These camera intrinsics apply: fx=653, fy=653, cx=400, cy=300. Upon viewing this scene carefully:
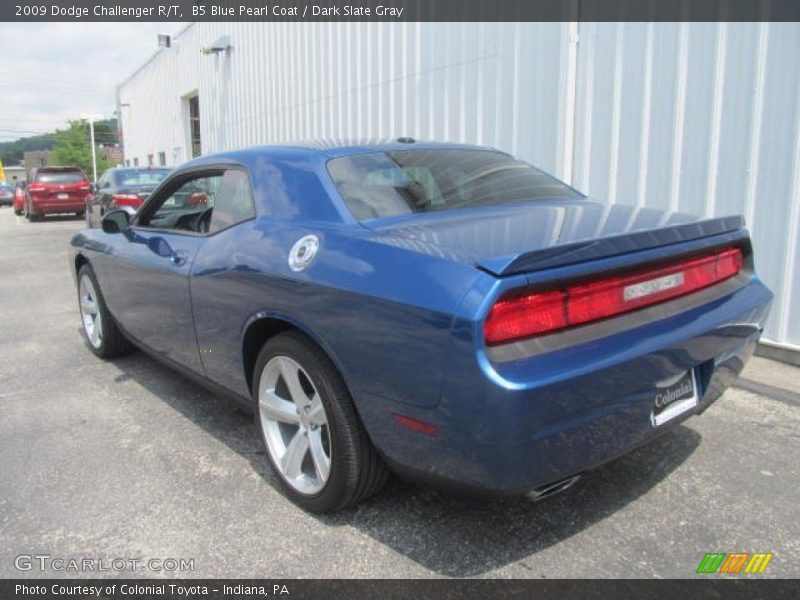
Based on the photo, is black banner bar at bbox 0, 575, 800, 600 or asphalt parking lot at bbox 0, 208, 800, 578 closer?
black banner bar at bbox 0, 575, 800, 600

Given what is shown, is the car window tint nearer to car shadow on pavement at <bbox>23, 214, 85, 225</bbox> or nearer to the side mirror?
the side mirror

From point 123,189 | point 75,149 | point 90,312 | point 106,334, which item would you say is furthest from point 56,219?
point 75,149

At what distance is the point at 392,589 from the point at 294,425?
866 millimetres

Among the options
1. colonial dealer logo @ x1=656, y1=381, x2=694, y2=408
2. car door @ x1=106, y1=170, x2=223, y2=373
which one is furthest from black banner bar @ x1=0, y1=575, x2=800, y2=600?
car door @ x1=106, y1=170, x2=223, y2=373

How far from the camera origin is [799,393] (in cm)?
397

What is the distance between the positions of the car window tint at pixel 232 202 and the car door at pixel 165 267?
106 mm

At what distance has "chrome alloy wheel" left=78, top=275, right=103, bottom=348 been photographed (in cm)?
495

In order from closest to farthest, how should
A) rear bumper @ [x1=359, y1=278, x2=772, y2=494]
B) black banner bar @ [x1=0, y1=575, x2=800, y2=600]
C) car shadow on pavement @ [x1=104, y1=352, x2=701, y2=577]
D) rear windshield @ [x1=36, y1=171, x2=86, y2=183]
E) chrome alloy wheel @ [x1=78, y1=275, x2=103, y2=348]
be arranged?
rear bumper @ [x1=359, y1=278, x2=772, y2=494] < black banner bar @ [x1=0, y1=575, x2=800, y2=600] < car shadow on pavement @ [x1=104, y1=352, x2=701, y2=577] < chrome alloy wheel @ [x1=78, y1=275, x2=103, y2=348] < rear windshield @ [x1=36, y1=171, x2=86, y2=183]

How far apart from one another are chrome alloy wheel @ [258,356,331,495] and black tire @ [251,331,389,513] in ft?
0.15

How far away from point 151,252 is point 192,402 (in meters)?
0.97

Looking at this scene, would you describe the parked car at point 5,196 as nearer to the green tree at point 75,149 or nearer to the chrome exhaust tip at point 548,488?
the green tree at point 75,149

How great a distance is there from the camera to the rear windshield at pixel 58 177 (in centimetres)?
2031

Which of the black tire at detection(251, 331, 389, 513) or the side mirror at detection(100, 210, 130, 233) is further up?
the side mirror at detection(100, 210, 130, 233)
